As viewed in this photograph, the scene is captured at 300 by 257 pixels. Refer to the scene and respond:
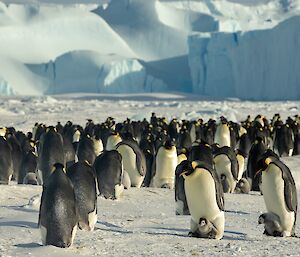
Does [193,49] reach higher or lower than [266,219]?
higher

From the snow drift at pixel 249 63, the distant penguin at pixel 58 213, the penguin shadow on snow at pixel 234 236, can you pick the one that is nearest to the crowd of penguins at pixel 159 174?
the distant penguin at pixel 58 213

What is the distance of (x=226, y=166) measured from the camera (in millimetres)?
9461

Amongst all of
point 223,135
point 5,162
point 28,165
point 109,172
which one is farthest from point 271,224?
point 223,135

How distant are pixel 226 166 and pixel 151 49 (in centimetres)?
6465

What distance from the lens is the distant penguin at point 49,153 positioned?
9057 mm

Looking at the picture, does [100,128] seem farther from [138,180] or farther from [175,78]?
[175,78]

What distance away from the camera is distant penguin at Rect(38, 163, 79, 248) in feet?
15.6

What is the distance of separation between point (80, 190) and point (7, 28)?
212 feet

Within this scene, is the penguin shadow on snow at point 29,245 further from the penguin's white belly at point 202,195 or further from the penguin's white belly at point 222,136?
the penguin's white belly at point 222,136

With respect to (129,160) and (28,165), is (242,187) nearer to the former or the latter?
(129,160)

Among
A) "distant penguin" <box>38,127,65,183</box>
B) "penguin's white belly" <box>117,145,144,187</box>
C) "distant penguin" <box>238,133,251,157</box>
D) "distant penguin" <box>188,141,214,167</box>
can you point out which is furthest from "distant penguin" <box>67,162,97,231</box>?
"distant penguin" <box>238,133,251,157</box>

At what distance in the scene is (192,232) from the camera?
219 inches

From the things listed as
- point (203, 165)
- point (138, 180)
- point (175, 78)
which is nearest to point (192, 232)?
point (203, 165)

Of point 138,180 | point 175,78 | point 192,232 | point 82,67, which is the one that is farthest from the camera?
point 175,78
